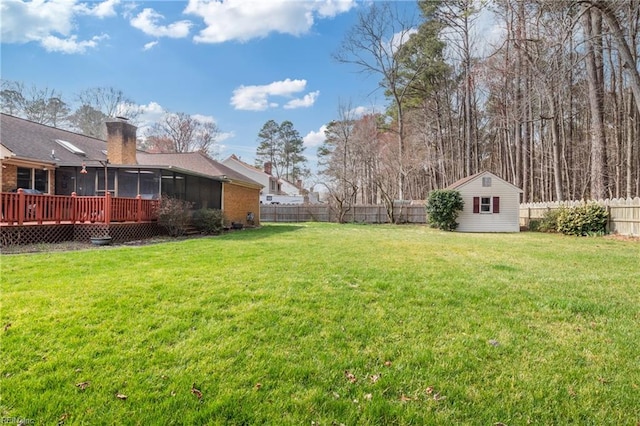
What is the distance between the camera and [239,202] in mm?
17312

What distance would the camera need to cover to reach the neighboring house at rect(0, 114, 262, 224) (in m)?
11.0

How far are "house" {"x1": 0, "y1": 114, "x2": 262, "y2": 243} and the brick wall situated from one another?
101cm

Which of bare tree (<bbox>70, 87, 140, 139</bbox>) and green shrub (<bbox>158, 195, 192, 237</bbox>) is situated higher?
bare tree (<bbox>70, 87, 140, 139</bbox>)

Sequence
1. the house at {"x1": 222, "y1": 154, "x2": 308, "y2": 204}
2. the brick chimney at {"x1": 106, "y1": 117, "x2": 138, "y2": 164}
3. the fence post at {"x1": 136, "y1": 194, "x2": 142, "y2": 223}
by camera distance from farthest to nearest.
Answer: the house at {"x1": 222, "y1": 154, "x2": 308, "y2": 204}, the brick chimney at {"x1": 106, "y1": 117, "x2": 138, "y2": 164}, the fence post at {"x1": 136, "y1": 194, "x2": 142, "y2": 223}

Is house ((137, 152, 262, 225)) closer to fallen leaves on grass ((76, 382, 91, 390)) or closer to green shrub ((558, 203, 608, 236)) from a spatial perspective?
fallen leaves on grass ((76, 382, 91, 390))

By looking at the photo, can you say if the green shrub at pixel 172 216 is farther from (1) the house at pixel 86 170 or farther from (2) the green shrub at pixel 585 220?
(2) the green shrub at pixel 585 220

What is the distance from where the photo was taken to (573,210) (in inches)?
553

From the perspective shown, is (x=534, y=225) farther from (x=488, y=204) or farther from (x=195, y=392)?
(x=195, y=392)

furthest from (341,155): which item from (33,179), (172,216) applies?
(33,179)

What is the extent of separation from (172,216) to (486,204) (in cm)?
1511

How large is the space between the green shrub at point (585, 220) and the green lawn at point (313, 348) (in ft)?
33.9

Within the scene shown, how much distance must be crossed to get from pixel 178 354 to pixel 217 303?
1072mm

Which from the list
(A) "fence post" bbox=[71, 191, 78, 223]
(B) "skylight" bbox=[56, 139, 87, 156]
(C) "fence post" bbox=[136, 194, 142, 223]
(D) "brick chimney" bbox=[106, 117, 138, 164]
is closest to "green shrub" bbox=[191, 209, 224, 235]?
(C) "fence post" bbox=[136, 194, 142, 223]

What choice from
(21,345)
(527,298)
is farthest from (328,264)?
(21,345)
